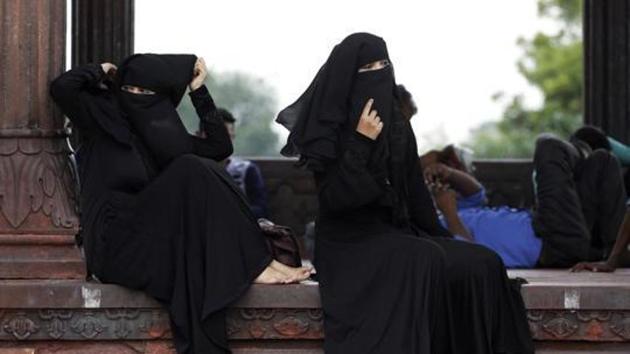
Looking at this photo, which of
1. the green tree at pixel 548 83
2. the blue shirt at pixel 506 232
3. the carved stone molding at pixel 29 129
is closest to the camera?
the carved stone molding at pixel 29 129

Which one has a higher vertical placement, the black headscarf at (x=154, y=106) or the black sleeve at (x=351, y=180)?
the black headscarf at (x=154, y=106)

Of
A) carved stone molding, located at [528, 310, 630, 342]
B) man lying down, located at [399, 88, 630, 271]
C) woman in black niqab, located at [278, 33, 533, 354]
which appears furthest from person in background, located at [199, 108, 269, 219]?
carved stone molding, located at [528, 310, 630, 342]

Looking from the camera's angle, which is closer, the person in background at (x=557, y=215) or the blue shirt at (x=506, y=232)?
the person in background at (x=557, y=215)

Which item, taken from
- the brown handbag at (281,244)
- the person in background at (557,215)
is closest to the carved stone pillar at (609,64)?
the person in background at (557,215)

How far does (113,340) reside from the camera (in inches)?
224

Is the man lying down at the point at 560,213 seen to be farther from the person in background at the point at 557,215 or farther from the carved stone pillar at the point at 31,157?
the carved stone pillar at the point at 31,157

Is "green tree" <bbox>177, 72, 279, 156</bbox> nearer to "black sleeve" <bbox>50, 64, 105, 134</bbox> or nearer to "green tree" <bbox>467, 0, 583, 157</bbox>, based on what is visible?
"green tree" <bbox>467, 0, 583, 157</bbox>

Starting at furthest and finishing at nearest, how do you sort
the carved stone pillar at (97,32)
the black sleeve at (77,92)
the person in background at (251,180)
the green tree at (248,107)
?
the green tree at (248,107), the person in background at (251,180), the carved stone pillar at (97,32), the black sleeve at (77,92)

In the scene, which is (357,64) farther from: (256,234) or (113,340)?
(113,340)

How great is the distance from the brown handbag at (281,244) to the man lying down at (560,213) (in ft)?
7.87

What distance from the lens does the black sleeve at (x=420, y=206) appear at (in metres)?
5.95

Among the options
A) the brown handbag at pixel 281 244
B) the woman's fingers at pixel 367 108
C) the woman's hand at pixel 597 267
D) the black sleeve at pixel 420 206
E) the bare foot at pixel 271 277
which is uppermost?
the woman's fingers at pixel 367 108

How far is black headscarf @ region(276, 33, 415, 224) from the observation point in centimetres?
555

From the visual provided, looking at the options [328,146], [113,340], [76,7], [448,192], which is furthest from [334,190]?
[76,7]
